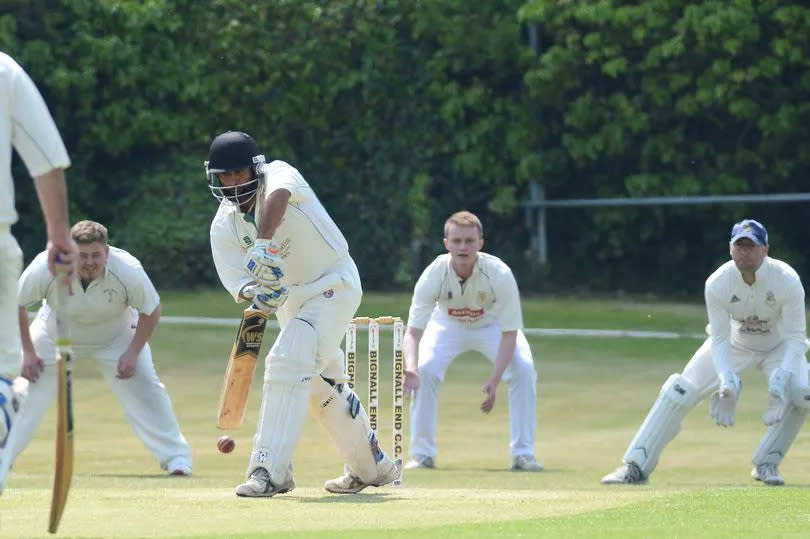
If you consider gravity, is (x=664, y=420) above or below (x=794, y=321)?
below

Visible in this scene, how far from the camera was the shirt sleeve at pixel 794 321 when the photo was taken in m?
7.82

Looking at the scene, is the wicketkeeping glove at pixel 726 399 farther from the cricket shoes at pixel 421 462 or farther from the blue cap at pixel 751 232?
→ the cricket shoes at pixel 421 462

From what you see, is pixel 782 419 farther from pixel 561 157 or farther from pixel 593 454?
pixel 561 157

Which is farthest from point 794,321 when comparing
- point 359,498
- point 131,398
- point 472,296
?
point 131,398

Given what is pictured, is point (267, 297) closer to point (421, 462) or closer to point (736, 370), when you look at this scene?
point (421, 462)

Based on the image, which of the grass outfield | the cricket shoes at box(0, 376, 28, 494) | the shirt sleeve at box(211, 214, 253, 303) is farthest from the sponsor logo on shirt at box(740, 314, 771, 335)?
the cricket shoes at box(0, 376, 28, 494)

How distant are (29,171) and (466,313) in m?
4.97

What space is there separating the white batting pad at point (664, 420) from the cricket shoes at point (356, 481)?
165 centimetres

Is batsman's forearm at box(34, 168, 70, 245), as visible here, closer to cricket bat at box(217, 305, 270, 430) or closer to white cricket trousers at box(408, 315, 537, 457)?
cricket bat at box(217, 305, 270, 430)

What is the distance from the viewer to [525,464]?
27.1 ft

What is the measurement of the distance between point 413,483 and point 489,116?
9.08 meters

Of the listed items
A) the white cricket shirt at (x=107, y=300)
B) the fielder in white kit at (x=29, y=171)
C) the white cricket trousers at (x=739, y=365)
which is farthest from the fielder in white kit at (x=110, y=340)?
the fielder in white kit at (x=29, y=171)

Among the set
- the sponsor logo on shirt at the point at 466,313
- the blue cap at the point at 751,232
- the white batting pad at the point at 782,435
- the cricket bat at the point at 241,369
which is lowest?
the white batting pad at the point at 782,435

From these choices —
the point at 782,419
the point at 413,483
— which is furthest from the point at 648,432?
the point at 413,483
